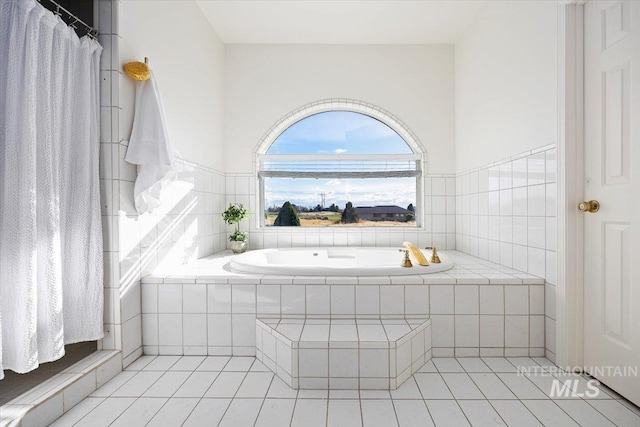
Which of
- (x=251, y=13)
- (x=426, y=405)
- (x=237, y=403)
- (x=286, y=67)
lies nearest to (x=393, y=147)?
(x=286, y=67)

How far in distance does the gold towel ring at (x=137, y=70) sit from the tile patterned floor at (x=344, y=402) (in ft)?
5.32

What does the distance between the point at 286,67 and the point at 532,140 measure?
227cm

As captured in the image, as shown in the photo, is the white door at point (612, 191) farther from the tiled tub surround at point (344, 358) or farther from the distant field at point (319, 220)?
the distant field at point (319, 220)

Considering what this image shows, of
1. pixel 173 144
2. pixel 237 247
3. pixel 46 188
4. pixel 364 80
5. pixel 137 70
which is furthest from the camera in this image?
pixel 364 80

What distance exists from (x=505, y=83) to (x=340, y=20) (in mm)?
1451

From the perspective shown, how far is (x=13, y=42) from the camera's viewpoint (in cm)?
124

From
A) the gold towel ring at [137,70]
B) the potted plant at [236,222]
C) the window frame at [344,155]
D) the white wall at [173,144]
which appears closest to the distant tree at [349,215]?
the window frame at [344,155]

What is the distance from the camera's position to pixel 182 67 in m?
2.37

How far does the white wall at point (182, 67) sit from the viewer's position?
1821 mm

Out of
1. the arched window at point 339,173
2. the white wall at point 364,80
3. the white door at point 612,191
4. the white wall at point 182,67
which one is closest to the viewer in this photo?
the white door at point 612,191

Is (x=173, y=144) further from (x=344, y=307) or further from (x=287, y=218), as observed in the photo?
(x=344, y=307)

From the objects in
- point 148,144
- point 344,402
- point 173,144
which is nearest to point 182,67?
point 173,144

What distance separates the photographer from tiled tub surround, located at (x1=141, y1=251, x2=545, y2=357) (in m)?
1.87

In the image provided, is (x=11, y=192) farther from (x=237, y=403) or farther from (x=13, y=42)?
(x=237, y=403)
